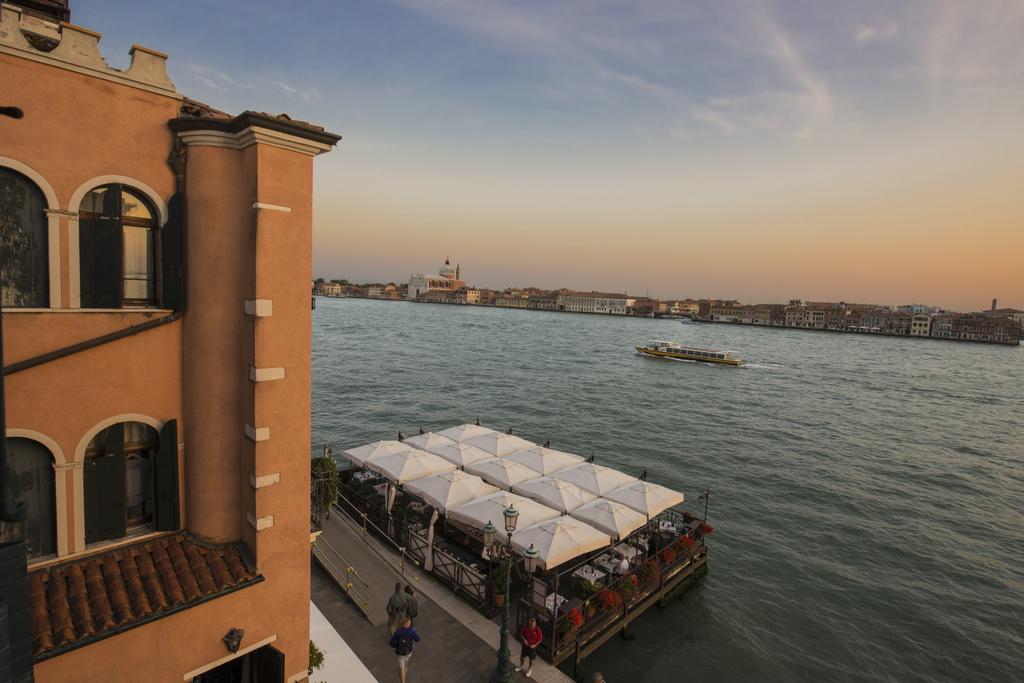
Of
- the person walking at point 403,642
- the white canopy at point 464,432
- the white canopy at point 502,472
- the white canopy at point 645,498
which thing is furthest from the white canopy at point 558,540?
the white canopy at point 464,432

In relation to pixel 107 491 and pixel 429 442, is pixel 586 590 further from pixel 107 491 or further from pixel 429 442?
pixel 107 491

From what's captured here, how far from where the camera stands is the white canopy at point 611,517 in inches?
543

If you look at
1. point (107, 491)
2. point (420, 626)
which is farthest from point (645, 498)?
point (107, 491)

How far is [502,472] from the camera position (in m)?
17.3

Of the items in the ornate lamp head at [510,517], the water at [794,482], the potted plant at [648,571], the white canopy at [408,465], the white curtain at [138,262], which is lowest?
the water at [794,482]

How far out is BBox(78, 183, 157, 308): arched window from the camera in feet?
18.0

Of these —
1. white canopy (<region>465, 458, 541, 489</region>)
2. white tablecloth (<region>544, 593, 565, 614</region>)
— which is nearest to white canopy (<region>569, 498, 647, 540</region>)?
white tablecloth (<region>544, 593, 565, 614</region>)

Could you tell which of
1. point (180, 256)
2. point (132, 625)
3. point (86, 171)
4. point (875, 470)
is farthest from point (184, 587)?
point (875, 470)

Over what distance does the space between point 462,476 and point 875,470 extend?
92.8 ft

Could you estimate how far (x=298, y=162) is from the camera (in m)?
6.07

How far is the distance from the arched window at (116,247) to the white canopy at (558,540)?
986 cm

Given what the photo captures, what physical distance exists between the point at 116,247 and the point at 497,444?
15879 millimetres

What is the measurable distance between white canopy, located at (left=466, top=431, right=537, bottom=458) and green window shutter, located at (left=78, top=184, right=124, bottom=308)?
49.6 feet

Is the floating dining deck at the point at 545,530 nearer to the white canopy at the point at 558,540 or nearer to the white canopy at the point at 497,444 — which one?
the white canopy at the point at 558,540
